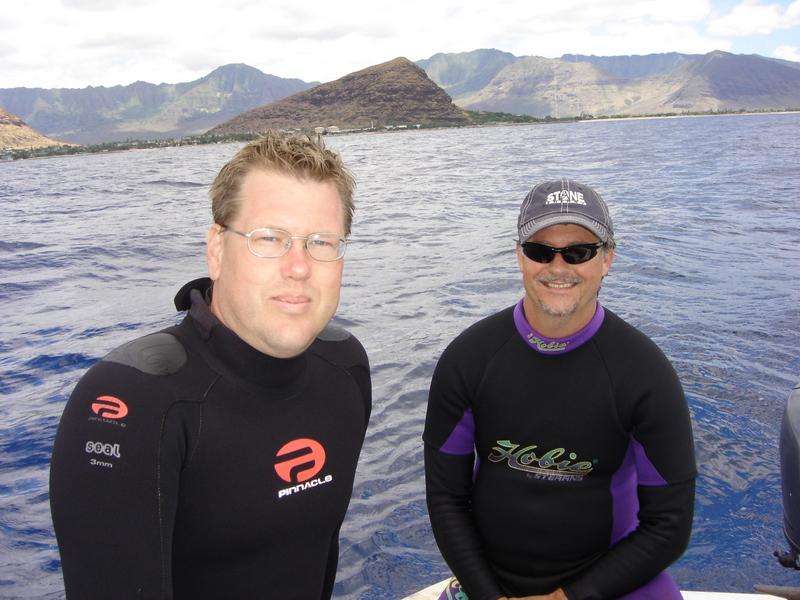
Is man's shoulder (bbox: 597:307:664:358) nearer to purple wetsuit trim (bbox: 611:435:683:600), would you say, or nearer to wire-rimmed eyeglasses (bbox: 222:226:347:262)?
purple wetsuit trim (bbox: 611:435:683:600)

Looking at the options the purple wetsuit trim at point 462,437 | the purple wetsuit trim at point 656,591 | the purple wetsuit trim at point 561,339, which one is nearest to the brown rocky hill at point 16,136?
the purple wetsuit trim at point 462,437

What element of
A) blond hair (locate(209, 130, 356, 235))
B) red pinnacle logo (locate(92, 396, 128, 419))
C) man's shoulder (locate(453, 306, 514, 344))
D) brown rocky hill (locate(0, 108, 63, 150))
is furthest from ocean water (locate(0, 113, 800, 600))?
brown rocky hill (locate(0, 108, 63, 150))

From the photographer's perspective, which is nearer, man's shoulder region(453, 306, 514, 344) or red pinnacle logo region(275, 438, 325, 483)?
red pinnacle logo region(275, 438, 325, 483)

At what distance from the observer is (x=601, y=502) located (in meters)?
3.08

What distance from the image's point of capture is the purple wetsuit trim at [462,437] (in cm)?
319

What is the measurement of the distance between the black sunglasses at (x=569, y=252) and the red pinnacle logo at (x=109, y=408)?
1.88 m

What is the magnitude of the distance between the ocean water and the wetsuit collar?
2.94 m

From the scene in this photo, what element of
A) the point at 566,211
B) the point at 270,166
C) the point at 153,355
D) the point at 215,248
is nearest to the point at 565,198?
the point at 566,211

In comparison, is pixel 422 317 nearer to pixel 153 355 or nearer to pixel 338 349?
pixel 338 349

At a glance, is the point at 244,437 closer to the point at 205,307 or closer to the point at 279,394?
the point at 279,394

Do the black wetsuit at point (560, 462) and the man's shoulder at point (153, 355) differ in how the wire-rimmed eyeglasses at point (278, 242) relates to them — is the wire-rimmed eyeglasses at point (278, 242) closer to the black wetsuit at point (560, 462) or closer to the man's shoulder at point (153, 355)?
the man's shoulder at point (153, 355)

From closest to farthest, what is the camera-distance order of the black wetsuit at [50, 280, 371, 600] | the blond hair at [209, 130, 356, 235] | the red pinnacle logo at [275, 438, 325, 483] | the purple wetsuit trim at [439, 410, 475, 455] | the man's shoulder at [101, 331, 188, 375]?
1. the black wetsuit at [50, 280, 371, 600]
2. the man's shoulder at [101, 331, 188, 375]
3. the blond hair at [209, 130, 356, 235]
4. the red pinnacle logo at [275, 438, 325, 483]
5. the purple wetsuit trim at [439, 410, 475, 455]

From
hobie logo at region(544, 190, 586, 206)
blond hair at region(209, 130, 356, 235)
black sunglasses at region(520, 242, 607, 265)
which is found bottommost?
black sunglasses at region(520, 242, 607, 265)

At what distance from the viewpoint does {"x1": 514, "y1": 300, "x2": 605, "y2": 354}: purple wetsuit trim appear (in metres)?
3.12
